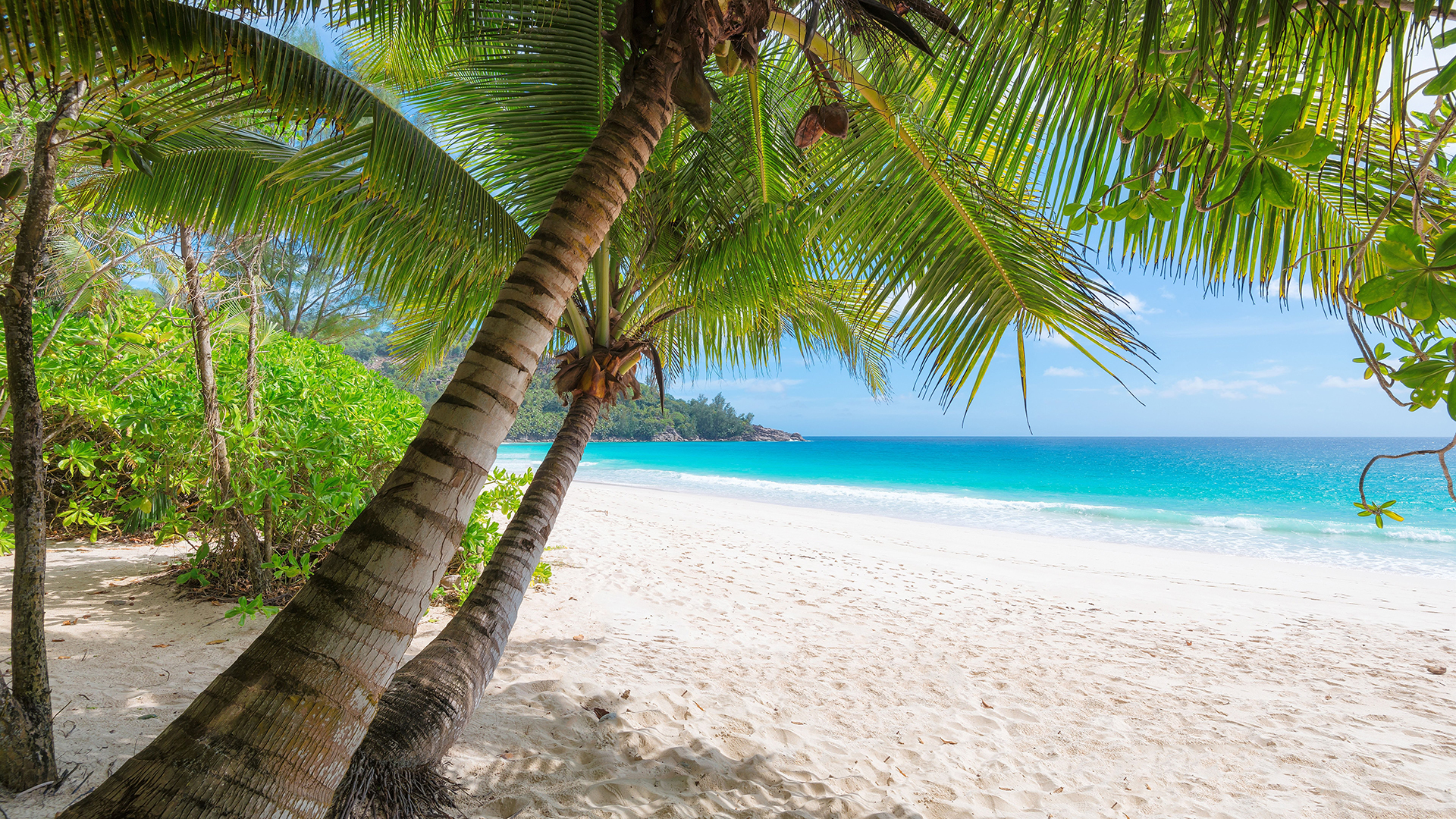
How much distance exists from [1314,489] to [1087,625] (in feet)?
97.1

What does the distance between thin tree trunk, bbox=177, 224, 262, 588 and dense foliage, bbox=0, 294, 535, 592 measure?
0.07 metres

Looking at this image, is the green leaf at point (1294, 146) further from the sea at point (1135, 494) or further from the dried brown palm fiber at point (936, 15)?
the dried brown palm fiber at point (936, 15)

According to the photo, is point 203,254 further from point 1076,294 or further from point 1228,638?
point 1228,638

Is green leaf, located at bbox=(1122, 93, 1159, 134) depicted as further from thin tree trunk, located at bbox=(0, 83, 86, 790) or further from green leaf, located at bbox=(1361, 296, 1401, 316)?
thin tree trunk, located at bbox=(0, 83, 86, 790)

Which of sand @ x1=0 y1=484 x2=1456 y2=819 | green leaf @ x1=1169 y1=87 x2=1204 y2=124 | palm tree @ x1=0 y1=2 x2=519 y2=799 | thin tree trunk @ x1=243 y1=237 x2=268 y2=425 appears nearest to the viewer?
green leaf @ x1=1169 y1=87 x2=1204 y2=124

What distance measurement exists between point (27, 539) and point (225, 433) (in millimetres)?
2099

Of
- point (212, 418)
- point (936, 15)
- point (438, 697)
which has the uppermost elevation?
point (936, 15)

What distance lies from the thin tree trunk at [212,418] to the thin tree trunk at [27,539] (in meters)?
1.88

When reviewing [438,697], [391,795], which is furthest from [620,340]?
[391,795]

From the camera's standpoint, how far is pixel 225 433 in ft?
12.5

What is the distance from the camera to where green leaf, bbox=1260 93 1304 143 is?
97 centimetres

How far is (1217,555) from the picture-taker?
1159 centimetres

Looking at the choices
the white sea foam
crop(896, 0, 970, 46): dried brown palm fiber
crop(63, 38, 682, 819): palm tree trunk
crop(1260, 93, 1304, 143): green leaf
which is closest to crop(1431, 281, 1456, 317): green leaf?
crop(1260, 93, 1304, 143): green leaf

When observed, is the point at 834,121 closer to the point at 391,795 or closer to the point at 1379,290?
the point at 1379,290
